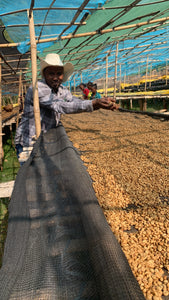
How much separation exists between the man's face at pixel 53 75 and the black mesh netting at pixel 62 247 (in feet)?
5.70

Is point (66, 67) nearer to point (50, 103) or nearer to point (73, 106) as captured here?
point (50, 103)

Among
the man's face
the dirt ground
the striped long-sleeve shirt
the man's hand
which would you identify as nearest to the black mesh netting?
the dirt ground

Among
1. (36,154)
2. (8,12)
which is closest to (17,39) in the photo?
(8,12)

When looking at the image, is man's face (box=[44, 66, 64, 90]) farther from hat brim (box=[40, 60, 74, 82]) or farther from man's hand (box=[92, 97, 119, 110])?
man's hand (box=[92, 97, 119, 110])

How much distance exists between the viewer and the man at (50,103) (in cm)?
261

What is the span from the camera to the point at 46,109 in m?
3.13

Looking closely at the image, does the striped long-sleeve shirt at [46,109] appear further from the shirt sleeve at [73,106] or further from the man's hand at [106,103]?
the man's hand at [106,103]

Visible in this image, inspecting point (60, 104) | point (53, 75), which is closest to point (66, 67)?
point (53, 75)

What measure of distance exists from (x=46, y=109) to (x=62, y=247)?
94.7 inches

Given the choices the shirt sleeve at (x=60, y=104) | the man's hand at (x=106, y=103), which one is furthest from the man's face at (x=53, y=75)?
the man's hand at (x=106, y=103)

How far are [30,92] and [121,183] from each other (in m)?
1.89

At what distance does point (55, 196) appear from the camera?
5.06 feet

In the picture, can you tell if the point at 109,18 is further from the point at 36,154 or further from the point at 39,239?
the point at 39,239

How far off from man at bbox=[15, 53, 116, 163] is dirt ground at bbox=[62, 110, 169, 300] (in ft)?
2.05
